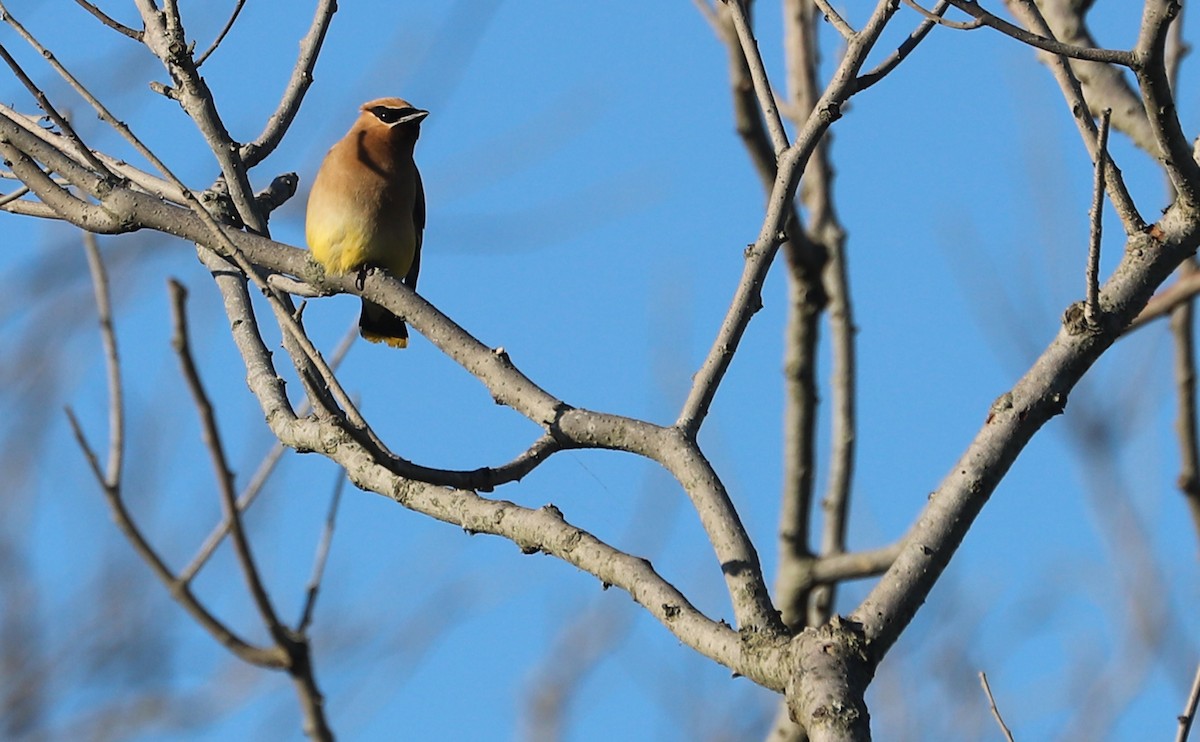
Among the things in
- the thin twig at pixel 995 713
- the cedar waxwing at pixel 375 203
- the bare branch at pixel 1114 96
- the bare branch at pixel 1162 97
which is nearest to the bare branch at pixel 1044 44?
the bare branch at pixel 1162 97

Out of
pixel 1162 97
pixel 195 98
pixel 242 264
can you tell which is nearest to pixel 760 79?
pixel 1162 97

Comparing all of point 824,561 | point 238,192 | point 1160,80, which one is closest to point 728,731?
point 824,561

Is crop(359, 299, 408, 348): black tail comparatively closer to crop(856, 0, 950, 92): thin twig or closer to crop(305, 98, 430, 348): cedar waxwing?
crop(305, 98, 430, 348): cedar waxwing

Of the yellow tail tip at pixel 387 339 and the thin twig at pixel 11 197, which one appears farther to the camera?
the yellow tail tip at pixel 387 339

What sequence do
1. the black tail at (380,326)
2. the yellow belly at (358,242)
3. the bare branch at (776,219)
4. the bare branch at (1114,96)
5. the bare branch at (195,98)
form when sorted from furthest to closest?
1. the black tail at (380,326)
2. the yellow belly at (358,242)
3. the bare branch at (1114,96)
4. the bare branch at (195,98)
5. the bare branch at (776,219)

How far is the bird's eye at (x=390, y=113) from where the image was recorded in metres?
6.09

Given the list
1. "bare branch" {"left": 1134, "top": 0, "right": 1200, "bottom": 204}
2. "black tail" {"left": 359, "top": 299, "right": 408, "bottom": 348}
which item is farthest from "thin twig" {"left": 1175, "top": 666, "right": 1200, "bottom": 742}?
"black tail" {"left": 359, "top": 299, "right": 408, "bottom": 348}

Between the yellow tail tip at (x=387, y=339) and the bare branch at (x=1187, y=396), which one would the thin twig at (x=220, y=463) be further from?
the yellow tail tip at (x=387, y=339)

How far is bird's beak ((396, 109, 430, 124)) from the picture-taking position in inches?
238

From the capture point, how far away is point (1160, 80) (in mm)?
2619

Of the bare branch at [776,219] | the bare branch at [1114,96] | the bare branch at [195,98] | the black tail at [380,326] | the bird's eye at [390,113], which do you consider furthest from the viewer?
the bird's eye at [390,113]

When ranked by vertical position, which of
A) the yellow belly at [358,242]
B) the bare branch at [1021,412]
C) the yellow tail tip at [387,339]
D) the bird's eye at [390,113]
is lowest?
the bare branch at [1021,412]

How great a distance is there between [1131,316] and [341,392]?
1.50 metres

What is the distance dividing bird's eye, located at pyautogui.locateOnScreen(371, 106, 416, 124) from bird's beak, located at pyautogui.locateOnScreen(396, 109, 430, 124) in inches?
0.7
